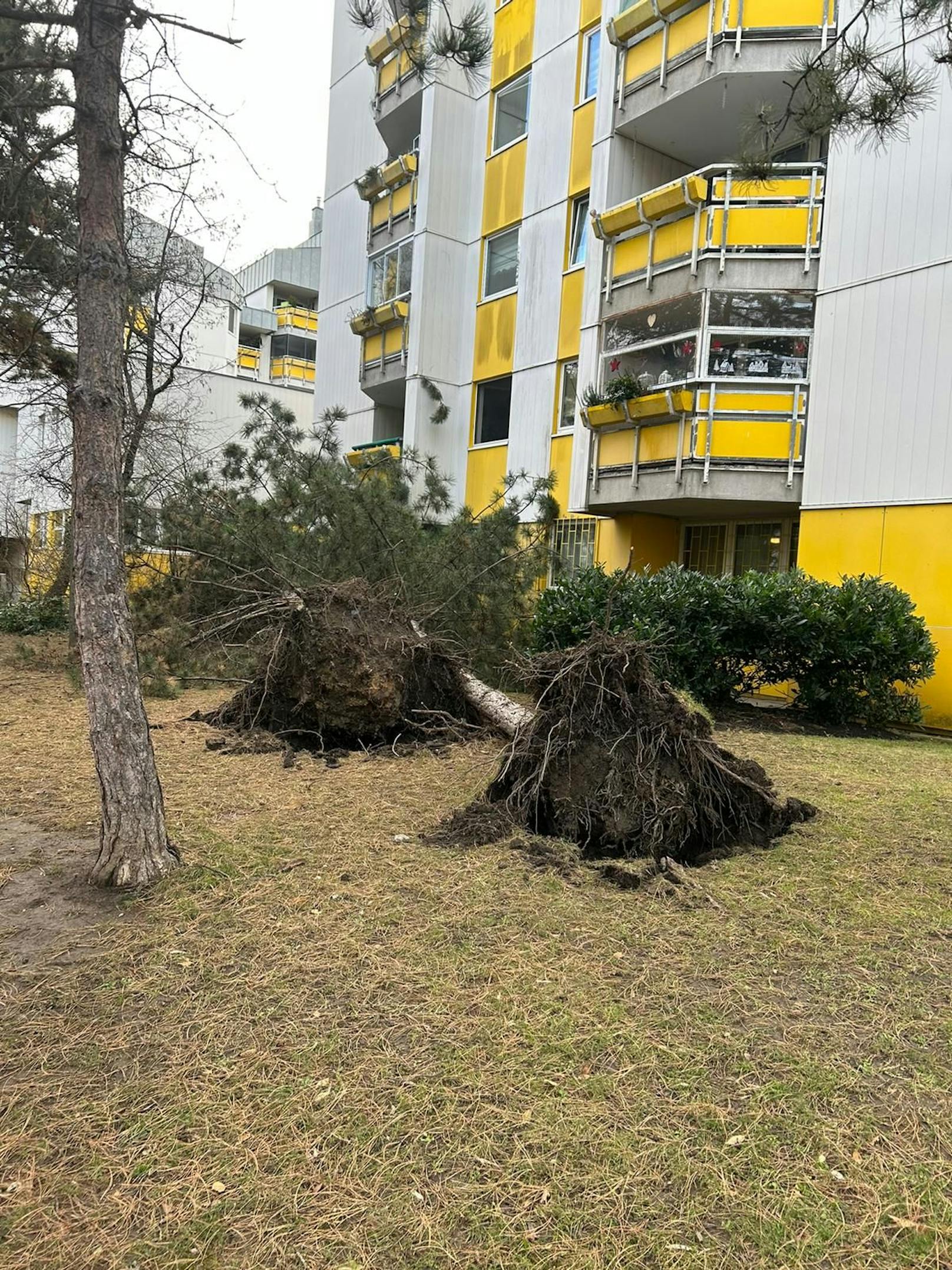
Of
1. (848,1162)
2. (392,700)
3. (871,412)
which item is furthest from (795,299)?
(848,1162)

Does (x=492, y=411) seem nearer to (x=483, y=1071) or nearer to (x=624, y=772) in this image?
(x=624, y=772)

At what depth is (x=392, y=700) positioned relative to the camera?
753 cm

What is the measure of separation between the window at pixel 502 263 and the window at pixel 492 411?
2.00 metres

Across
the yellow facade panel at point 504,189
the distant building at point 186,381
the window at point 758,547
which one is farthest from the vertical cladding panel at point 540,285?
the distant building at point 186,381

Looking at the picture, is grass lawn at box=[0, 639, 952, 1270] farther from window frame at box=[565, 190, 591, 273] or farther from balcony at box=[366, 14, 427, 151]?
balcony at box=[366, 14, 427, 151]

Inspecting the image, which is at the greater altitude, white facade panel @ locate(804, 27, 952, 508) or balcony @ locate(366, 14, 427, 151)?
balcony @ locate(366, 14, 427, 151)

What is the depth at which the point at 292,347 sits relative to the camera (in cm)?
3772

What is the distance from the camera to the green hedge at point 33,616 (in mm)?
14586

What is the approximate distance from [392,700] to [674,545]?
9.84 meters

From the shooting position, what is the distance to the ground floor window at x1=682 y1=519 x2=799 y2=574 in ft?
46.1

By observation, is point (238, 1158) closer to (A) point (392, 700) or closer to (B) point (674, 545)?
(A) point (392, 700)

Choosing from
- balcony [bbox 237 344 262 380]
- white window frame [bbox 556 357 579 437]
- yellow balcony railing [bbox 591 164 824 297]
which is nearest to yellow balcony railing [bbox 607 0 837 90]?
yellow balcony railing [bbox 591 164 824 297]

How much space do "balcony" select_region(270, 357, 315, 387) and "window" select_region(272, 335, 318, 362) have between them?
0.33 meters

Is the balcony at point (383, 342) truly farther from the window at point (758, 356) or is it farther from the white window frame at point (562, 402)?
the window at point (758, 356)
